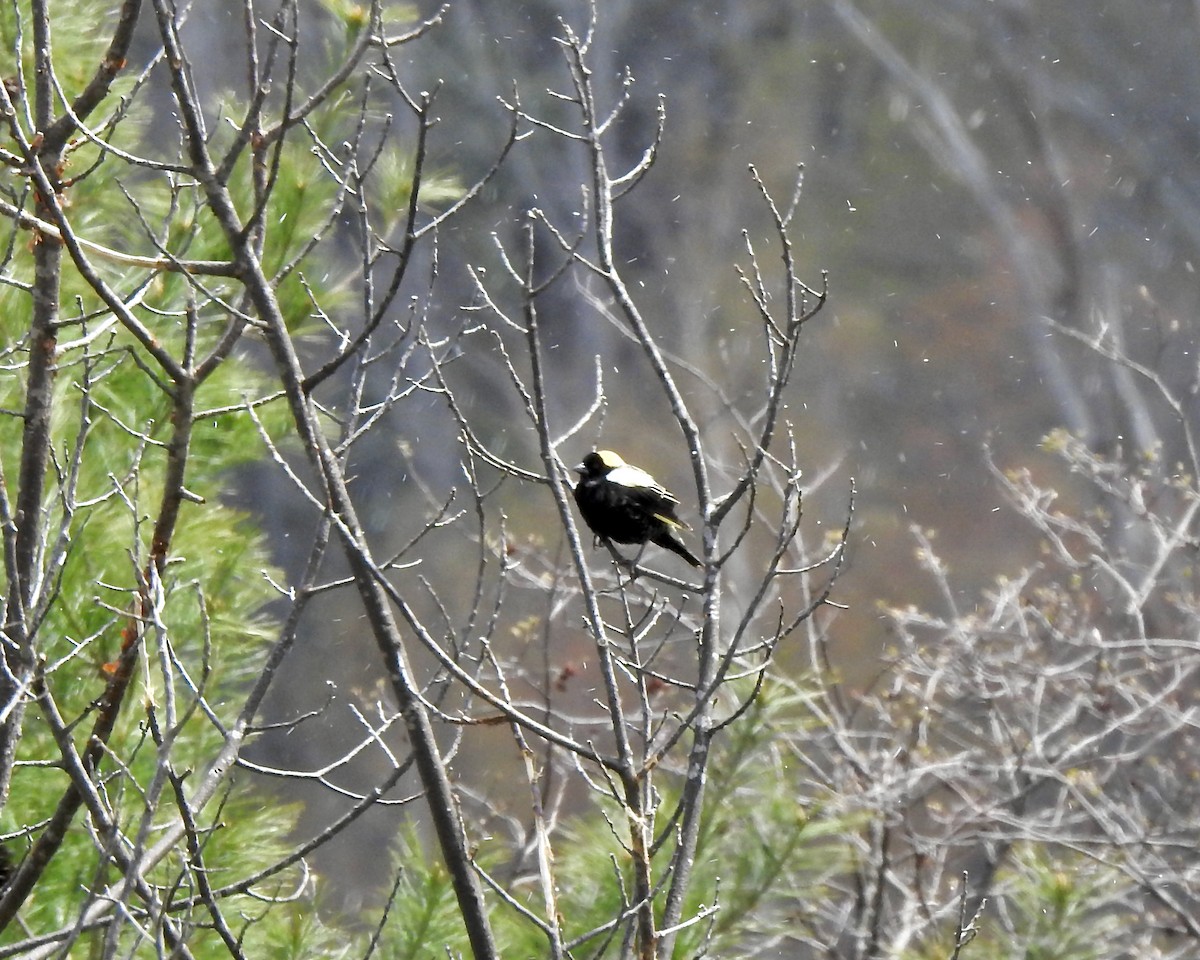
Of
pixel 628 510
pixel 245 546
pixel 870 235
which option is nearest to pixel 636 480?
pixel 628 510

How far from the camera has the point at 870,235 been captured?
1240cm

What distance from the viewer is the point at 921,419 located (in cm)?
1230

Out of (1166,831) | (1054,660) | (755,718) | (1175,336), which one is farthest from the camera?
(1175,336)

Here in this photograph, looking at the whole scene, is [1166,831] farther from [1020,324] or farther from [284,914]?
[1020,324]

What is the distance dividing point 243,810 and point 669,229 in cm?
889

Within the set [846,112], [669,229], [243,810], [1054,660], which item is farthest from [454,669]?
[846,112]

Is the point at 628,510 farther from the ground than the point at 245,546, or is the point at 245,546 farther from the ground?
the point at 628,510

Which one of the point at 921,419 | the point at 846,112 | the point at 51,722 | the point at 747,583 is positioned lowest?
the point at 51,722

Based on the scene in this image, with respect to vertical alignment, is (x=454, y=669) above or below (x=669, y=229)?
below

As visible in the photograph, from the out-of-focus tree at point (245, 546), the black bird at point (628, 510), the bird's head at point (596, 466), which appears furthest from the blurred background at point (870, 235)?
the out-of-focus tree at point (245, 546)

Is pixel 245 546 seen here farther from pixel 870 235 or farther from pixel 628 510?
pixel 870 235

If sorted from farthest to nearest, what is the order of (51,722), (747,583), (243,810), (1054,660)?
(747,583)
(1054,660)
(243,810)
(51,722)

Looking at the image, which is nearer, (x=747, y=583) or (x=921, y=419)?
(x=747, y=583)

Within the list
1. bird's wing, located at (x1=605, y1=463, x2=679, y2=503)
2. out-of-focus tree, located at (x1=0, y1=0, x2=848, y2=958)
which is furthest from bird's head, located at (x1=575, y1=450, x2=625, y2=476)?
out-of-focus tree, located at (x1=0, y1=0, x2=848, y2=958)
